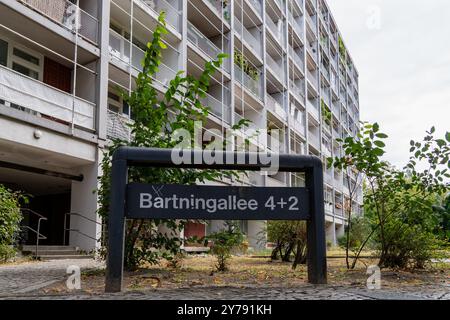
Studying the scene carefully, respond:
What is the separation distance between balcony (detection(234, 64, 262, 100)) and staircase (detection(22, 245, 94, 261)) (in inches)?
661

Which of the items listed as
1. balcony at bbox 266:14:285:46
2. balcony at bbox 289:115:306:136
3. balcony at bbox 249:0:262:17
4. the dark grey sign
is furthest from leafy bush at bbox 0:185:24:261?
balcony at bbox 289:115:306:136

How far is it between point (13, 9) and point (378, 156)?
38.3 feet

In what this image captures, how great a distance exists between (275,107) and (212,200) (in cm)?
2949

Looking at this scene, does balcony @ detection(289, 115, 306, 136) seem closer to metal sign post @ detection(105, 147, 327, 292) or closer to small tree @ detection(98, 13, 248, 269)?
small tree @ detection(98, 13, 248, 269)

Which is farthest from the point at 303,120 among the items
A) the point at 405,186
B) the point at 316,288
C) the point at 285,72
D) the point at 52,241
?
the point at 316,288

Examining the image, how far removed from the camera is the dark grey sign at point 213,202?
17.6 ft

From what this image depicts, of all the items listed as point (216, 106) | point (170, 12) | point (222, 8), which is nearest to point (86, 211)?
point (170, 12)

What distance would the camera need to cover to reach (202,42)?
25.9 m

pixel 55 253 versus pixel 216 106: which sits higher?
pixel 216 106

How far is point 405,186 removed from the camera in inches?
315

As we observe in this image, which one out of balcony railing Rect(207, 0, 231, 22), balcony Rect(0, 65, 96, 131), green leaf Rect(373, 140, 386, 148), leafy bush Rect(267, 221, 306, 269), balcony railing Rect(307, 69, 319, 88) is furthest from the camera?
balcony railing Rect(307, 69, 319, 88)

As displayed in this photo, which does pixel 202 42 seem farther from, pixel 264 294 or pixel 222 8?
pixel 264 294

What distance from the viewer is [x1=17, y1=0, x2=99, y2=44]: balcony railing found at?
589 inches

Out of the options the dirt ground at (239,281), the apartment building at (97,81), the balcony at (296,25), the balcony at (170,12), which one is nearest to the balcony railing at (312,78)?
the apartment building at (97,81)
